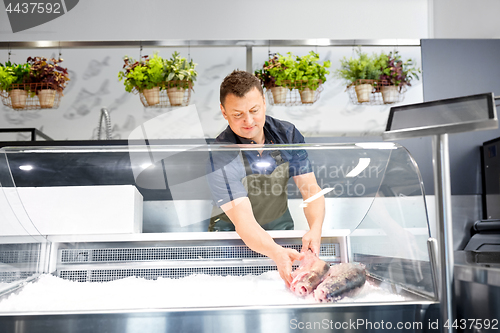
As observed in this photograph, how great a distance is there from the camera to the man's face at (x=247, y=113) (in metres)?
1.39

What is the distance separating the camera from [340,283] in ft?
3.28

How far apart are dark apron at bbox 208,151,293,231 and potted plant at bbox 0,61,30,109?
2028 millimetres

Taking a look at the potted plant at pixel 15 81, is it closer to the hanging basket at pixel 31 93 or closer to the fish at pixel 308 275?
the hanging basket at pixel 31 93

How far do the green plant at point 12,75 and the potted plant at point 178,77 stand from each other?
34.7 inches

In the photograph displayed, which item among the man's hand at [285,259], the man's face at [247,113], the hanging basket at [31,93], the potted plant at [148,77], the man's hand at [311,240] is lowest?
the man's hand at [285,259]

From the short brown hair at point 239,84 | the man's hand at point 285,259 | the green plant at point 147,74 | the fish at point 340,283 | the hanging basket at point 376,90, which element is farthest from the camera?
the hanging basket at point 376,90

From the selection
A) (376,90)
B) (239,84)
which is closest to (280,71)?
(376,90)

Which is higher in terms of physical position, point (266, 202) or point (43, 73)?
point (43, 73)

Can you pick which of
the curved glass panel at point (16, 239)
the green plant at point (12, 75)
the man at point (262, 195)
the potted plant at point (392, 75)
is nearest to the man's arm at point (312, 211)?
the man at point (262, 195)

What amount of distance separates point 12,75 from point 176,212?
1993mm

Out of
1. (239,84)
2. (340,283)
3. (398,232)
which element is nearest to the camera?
(340,283)

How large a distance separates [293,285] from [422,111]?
20.3 inches

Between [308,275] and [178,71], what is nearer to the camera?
[308,275]

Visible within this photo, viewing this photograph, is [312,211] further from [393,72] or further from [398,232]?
[393,72]
